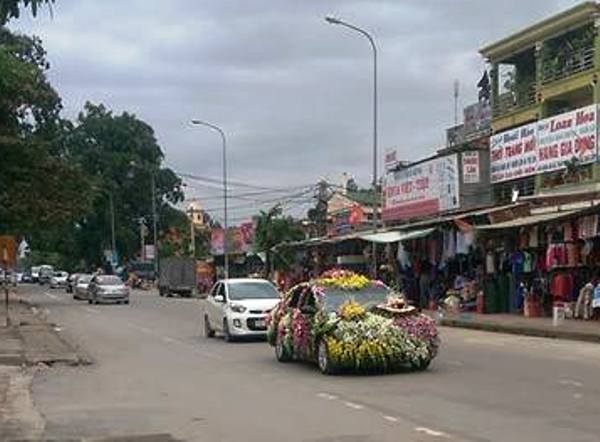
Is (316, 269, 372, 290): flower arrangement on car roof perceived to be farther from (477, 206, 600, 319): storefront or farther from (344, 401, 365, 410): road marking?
(477, 206, 600, 319): storefront

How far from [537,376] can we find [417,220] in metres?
28.0

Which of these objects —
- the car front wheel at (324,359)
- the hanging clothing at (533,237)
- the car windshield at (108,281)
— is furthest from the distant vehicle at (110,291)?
the car front wheel at (324,359)

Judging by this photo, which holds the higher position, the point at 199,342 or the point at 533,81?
the point at 533,81

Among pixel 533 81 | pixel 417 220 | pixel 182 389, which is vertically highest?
pixel 533 81

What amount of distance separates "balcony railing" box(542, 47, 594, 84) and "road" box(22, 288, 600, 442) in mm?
16514

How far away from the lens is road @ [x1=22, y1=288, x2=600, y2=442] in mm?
11372

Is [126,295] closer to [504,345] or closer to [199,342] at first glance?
[199,342]

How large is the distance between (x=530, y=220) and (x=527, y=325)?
395 cm

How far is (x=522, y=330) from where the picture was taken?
27.6 meters

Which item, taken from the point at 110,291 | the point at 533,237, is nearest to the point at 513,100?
the point at 533,237

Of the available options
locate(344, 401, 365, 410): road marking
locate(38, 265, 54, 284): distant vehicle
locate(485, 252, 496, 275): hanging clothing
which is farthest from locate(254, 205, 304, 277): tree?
locate(38, 265, 54, 284): distant vehicle

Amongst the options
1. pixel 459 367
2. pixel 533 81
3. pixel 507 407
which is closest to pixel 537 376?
pixel 459 367

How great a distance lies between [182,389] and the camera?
16.2 meters

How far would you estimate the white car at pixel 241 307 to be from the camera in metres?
26.1
